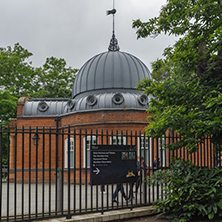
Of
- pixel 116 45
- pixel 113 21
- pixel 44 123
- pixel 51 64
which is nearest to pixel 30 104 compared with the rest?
pixel 44 123

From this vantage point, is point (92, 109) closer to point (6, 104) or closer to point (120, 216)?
point (6, 104)

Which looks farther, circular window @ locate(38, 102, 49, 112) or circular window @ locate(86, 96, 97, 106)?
circular window @ locate(38, 102, 49, 112)

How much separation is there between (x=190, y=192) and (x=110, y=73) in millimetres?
16178

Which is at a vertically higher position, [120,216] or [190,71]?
[190,71]

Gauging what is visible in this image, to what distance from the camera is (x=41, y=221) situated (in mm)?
6738

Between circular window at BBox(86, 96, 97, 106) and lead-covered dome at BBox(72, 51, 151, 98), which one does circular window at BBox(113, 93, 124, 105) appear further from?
lead-covered dome at BBox(72, 51, 151, 98)

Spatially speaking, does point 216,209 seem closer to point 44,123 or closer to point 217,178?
A: point 217,178

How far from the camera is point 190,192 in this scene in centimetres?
716

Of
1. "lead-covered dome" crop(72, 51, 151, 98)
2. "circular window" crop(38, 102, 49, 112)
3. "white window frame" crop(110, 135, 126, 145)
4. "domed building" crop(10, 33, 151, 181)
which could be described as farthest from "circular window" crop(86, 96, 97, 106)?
"circular window" crop(38, 102, 49, 112)

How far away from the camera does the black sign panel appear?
7.36 meters

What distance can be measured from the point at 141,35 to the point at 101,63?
1398cm

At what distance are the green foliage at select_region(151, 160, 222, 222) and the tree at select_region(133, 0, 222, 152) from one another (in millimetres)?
673

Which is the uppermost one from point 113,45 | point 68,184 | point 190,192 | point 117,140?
point 113,45

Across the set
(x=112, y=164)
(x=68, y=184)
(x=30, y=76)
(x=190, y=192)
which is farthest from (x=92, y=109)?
(x=30, y=76)
